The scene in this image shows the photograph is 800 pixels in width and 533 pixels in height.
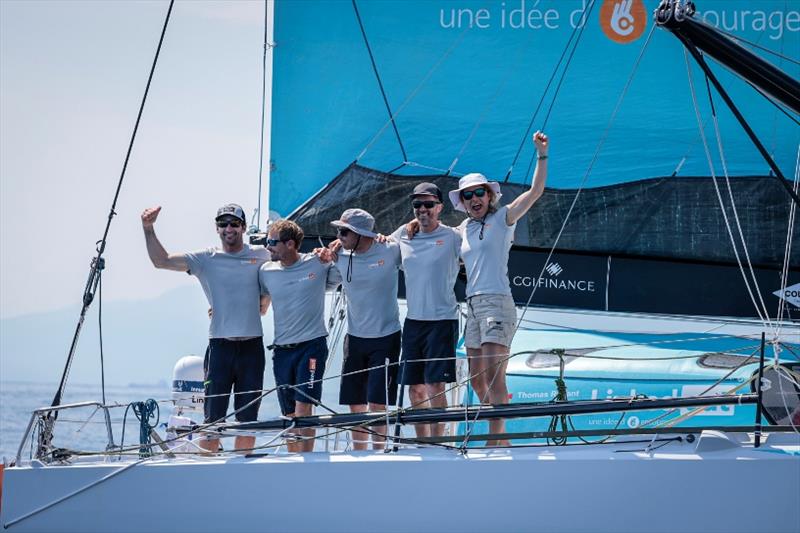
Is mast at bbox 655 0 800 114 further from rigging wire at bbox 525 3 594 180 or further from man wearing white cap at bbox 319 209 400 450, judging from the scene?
rigging wire at bbox 525 3 594 180

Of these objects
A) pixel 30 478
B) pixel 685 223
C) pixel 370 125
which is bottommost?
pixel 30 478

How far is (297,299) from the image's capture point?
17.2 feet

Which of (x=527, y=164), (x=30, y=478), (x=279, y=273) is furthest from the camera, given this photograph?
(x=527, y=164)

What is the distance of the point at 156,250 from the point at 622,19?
2.84 meters

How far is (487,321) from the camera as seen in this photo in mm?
4859

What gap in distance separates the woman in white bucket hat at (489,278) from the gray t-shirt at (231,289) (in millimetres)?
995

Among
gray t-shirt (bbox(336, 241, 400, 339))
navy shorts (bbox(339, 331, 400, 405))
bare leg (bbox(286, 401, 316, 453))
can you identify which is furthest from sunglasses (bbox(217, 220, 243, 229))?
bare leg (bbox(286, 401, 316, 453))

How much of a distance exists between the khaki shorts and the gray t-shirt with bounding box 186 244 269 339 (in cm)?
101

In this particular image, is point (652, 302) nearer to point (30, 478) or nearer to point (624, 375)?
point (624, 375)

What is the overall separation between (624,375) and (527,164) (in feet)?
4.17

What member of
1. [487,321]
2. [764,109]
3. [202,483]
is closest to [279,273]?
[487,321]

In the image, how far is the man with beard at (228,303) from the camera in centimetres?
530

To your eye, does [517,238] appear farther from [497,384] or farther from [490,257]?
Answer: [497,384]

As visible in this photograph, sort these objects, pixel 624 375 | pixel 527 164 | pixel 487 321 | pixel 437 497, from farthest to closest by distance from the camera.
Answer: pixel 527 164
pixel 624 375
pixel 487 321
pixel 437 497
